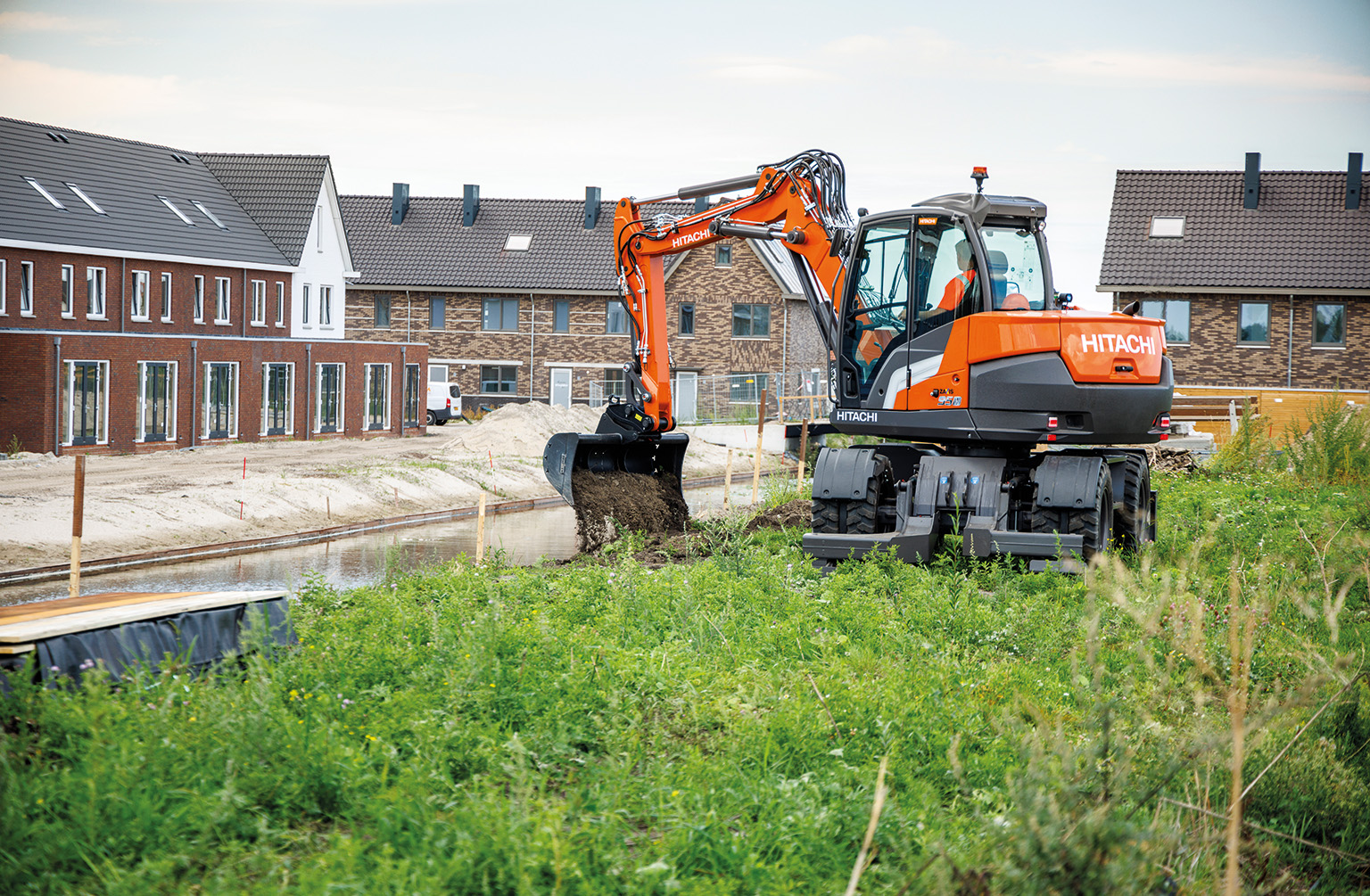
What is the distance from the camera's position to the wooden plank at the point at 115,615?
612 cm

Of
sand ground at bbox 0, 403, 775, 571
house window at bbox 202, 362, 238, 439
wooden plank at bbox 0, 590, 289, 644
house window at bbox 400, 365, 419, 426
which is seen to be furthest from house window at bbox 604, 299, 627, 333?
wooden plank at bbox 0, 590, 289, 644

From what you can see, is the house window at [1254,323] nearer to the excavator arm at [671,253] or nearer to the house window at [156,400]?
the excavator arm at [671,253]

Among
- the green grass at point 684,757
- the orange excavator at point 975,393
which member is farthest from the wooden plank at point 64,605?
the orange excavator at point 975,393

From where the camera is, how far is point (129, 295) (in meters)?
37.4

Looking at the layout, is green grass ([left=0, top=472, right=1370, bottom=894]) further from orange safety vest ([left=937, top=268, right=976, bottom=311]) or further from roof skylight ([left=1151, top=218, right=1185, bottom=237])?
roof skylight ([left=1151, top=218, right=1185, bottom=237])

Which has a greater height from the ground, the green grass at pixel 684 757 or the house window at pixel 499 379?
the house window at pixel 499 379

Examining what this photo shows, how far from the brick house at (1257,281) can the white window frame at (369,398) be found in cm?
2327

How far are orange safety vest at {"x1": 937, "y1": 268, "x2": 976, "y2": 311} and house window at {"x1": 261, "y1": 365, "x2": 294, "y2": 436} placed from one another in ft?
87.9

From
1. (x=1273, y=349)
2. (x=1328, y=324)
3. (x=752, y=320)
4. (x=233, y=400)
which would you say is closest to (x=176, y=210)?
(x=233, y=400)

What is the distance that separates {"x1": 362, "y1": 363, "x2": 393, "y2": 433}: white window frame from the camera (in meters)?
38.8

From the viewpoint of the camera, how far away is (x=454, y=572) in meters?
10.8

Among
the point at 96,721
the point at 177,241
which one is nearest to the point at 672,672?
the point at 96,721

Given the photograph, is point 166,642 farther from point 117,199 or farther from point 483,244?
point 483,244

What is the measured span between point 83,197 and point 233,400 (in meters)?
9.24
